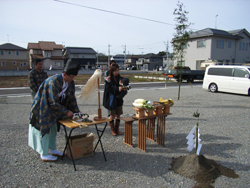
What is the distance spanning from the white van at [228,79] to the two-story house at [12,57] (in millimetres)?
43871

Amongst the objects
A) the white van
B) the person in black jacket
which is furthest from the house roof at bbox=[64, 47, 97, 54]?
the person in black jacket

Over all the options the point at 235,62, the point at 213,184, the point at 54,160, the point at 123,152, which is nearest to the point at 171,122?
the point at 123,152

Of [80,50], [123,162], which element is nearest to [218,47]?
[123,162]

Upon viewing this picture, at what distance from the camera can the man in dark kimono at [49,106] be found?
310 cm

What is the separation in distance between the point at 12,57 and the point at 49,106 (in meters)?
49.9

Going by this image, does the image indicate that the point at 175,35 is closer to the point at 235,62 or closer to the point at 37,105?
the point at 37,105

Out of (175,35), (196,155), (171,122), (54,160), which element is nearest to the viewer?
(196,155)

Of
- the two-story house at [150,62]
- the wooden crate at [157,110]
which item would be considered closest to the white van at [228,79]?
the wooden crate at [157,110]

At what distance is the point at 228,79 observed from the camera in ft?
40.4

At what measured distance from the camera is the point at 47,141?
3.36 meters

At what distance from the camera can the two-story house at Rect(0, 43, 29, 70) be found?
1747 inches

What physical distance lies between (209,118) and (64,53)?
17.7 ft

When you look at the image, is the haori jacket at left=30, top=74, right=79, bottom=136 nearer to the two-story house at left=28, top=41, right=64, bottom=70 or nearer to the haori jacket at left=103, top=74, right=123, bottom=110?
the haori jacket at left=103, top=74, right=123, bottom=110

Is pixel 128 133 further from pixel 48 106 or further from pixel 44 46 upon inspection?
pixel 44 46
